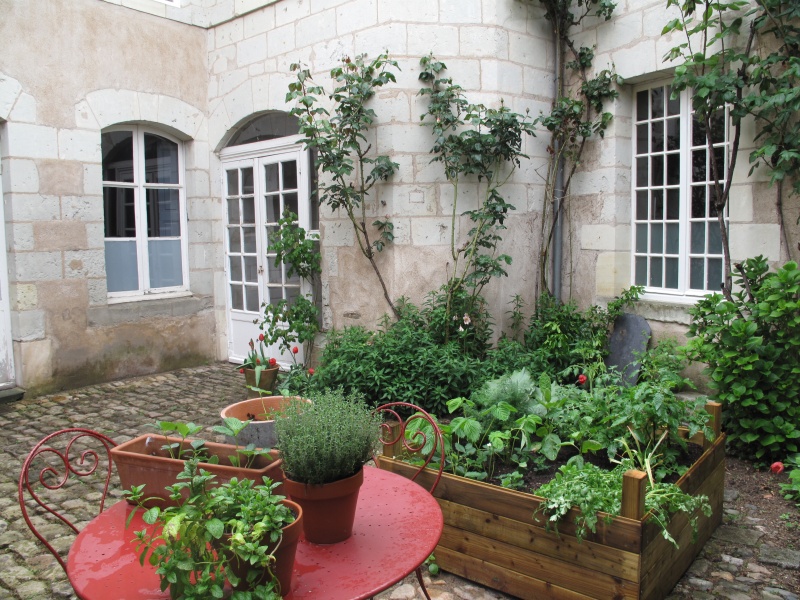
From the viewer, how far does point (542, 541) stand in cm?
261

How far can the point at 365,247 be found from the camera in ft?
19.5

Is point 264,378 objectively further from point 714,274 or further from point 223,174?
point 714,274

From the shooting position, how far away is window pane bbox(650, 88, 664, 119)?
543cm

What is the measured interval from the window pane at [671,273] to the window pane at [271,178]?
12.1 ft

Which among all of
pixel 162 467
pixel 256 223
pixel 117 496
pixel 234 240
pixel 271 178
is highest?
pixel 271 178

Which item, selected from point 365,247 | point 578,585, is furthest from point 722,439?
point 365,247

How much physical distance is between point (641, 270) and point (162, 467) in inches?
184

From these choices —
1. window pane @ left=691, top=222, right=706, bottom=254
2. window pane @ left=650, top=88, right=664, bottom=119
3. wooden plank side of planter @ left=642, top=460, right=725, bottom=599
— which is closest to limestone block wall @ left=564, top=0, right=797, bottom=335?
window pane @ left=650, top=88, right=664, bottom=119

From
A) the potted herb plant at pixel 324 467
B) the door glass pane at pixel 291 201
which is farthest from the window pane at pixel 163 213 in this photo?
the potted herb plant at pixel 324 467

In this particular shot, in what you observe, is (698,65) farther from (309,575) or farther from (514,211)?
(309,575)

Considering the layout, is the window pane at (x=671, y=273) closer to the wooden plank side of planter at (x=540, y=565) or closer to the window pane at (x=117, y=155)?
the wooden plank side of planter at (x=540, y=565)

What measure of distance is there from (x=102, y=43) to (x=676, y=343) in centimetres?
581

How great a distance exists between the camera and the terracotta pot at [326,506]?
5.89ft

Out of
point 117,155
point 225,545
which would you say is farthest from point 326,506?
point 117,155
